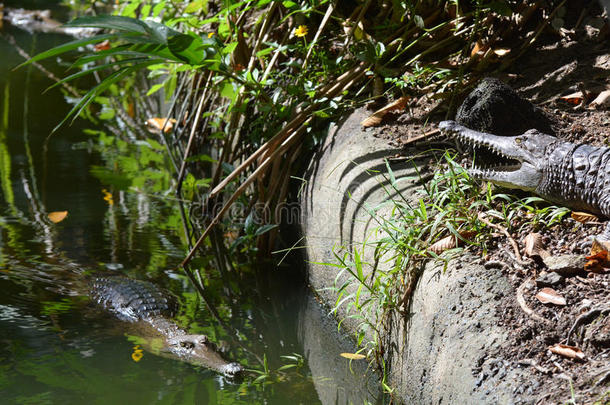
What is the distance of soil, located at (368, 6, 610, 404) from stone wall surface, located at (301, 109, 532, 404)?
4 centimetres

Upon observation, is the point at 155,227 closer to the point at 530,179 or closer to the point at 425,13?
the point at 425,13

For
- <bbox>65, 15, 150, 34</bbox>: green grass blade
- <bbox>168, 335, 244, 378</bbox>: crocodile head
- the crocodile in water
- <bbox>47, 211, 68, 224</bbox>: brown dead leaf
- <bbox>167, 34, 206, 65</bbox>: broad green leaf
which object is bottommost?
<bbox>168, 335, 244, 378</bbox>: crocodile head

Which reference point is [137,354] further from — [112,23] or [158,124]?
[158,124]

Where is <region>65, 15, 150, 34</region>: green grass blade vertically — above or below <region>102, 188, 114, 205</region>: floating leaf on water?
above

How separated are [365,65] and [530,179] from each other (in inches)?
51.1

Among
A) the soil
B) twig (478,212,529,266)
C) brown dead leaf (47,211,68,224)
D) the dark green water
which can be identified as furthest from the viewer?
brown dead leaf (47,211,68,224)

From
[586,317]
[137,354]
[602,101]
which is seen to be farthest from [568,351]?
[137,354]

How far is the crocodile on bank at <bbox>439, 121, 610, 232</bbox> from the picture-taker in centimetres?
206

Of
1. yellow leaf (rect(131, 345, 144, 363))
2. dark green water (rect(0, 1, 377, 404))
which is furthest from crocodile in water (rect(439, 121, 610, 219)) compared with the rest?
yellow leaf (rect(131, 345, 144, 363))

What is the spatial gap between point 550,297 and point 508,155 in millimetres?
657

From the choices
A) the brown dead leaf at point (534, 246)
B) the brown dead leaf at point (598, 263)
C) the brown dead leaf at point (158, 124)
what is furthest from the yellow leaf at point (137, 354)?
the brown dead leaf at point (158, 124)

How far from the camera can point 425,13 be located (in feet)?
10.9

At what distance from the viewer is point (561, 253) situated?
1.96 meters

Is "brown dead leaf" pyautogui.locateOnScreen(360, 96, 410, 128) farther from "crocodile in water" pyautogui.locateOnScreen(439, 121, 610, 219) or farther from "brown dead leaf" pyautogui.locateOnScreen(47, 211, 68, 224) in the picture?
"brown dead leaf" pyautogui.locateOnScreen(47, 211, 68, 224)
